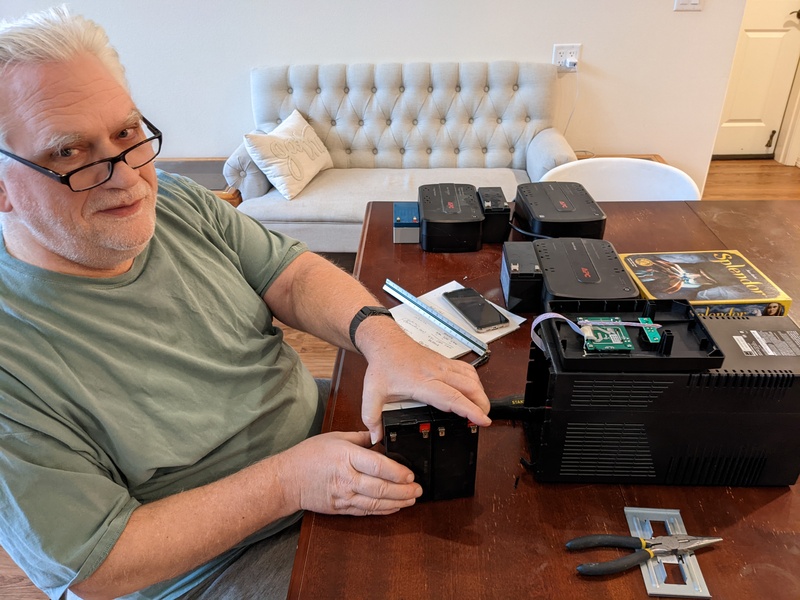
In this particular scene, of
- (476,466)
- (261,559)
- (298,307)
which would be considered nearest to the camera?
(476,466)

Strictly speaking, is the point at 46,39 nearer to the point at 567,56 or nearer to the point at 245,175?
the point at 245,175

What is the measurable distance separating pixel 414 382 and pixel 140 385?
1.32 feet

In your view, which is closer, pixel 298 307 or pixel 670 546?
pixel 670 546

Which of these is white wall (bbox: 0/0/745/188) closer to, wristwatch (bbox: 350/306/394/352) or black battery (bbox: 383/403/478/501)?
wristwatch (bbox: 350/306/394/352)

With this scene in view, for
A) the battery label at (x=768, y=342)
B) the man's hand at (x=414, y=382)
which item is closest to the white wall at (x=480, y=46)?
the man's hand at (x=414, y=382)

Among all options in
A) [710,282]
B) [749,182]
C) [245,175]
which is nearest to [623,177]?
[710,282]

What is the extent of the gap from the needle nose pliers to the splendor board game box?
0.36m

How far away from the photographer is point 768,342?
27.8 inches

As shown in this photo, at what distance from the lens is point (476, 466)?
2.47 feet

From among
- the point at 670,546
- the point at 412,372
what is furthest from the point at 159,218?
the point at 670,546

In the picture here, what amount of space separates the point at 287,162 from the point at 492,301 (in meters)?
1.76

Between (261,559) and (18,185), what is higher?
(18,185)

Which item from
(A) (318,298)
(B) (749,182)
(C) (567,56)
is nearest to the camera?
(A) (318,298)

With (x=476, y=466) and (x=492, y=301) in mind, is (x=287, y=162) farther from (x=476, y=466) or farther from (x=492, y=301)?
(x=476, y=466)
